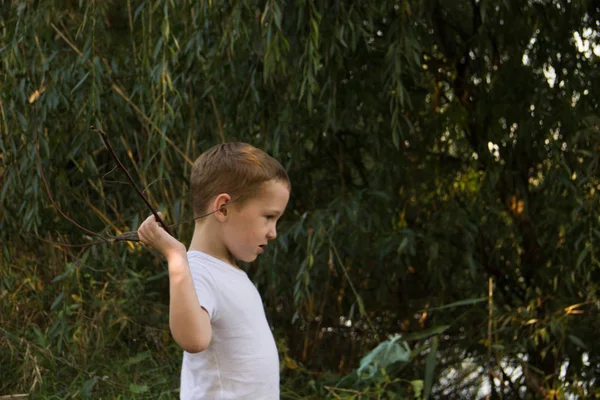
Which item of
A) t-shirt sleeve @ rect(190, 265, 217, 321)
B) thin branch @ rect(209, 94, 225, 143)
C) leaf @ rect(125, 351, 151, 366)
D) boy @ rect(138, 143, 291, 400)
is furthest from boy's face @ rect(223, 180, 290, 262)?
thin branch @ rect(209, 94, 225, 143)

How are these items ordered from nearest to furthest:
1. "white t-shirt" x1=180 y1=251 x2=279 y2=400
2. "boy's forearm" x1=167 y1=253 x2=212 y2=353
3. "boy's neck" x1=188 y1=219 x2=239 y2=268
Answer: "boy's forearm" x1=167 y1=253 x2=212 y2=353
"white t-shirt" x1=180 y1=251 x2=279 y2=400
"boy's neck" x1=188 y1=219 x2=239 y2=268

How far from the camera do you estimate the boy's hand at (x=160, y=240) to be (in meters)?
1.70

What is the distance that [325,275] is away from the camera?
167 inches

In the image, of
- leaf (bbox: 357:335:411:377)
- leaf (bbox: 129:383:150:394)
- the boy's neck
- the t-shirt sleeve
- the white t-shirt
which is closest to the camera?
the t-shirt sleeve

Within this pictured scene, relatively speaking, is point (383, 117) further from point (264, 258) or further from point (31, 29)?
point (31, 29)

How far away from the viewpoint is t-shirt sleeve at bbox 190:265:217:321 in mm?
1808

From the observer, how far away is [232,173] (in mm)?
1992

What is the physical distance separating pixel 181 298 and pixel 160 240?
105 mm

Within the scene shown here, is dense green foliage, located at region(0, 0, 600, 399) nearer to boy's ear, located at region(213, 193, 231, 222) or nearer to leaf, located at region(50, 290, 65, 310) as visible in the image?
leaf, located at region(50, 290, 65, 310)

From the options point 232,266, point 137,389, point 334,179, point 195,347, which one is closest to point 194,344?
point 195,347

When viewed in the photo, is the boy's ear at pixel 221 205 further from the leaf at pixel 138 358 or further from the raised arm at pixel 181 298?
the leaf at pixel 138 358

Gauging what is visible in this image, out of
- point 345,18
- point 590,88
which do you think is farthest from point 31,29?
point 590,88

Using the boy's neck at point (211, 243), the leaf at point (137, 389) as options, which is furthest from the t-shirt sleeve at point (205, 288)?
the leaf at point (137, 389)

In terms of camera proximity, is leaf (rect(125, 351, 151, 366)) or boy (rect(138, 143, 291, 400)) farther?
leaf (rect(125, 351, 151, 366))
